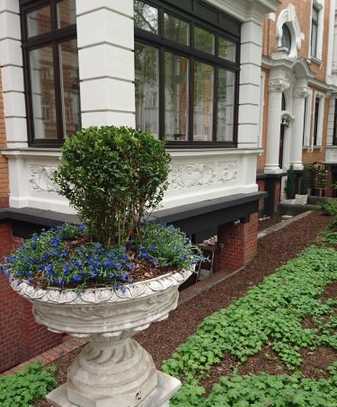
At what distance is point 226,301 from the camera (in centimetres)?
565

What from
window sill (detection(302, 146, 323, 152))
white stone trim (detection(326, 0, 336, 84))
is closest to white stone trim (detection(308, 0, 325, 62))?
white stone trim (detection(326, 0, 336, 84))

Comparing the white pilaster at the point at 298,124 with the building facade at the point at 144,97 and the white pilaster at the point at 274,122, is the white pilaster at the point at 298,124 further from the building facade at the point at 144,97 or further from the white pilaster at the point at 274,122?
the building facade at the point at 144,97

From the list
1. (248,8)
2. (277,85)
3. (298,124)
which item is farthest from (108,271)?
(298,124)

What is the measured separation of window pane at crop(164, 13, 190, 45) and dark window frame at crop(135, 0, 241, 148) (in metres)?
0.07

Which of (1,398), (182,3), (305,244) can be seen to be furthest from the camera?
(305,244)

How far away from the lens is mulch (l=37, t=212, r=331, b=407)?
13.0 feet

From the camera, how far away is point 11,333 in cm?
567

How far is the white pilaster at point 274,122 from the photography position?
11.9m

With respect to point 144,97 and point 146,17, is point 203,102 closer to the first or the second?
point 144,97

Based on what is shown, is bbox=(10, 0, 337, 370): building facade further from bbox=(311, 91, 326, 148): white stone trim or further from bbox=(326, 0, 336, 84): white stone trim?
bbox=(326, 0, 336, 84): white stone trim

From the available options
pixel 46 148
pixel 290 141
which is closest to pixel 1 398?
pixel 46 148

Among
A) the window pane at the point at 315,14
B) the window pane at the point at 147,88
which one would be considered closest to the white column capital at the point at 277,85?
the window pane at the point at 315,14

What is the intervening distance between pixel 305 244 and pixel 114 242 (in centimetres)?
742

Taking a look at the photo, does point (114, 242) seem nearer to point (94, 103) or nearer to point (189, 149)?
point (94, 103)
